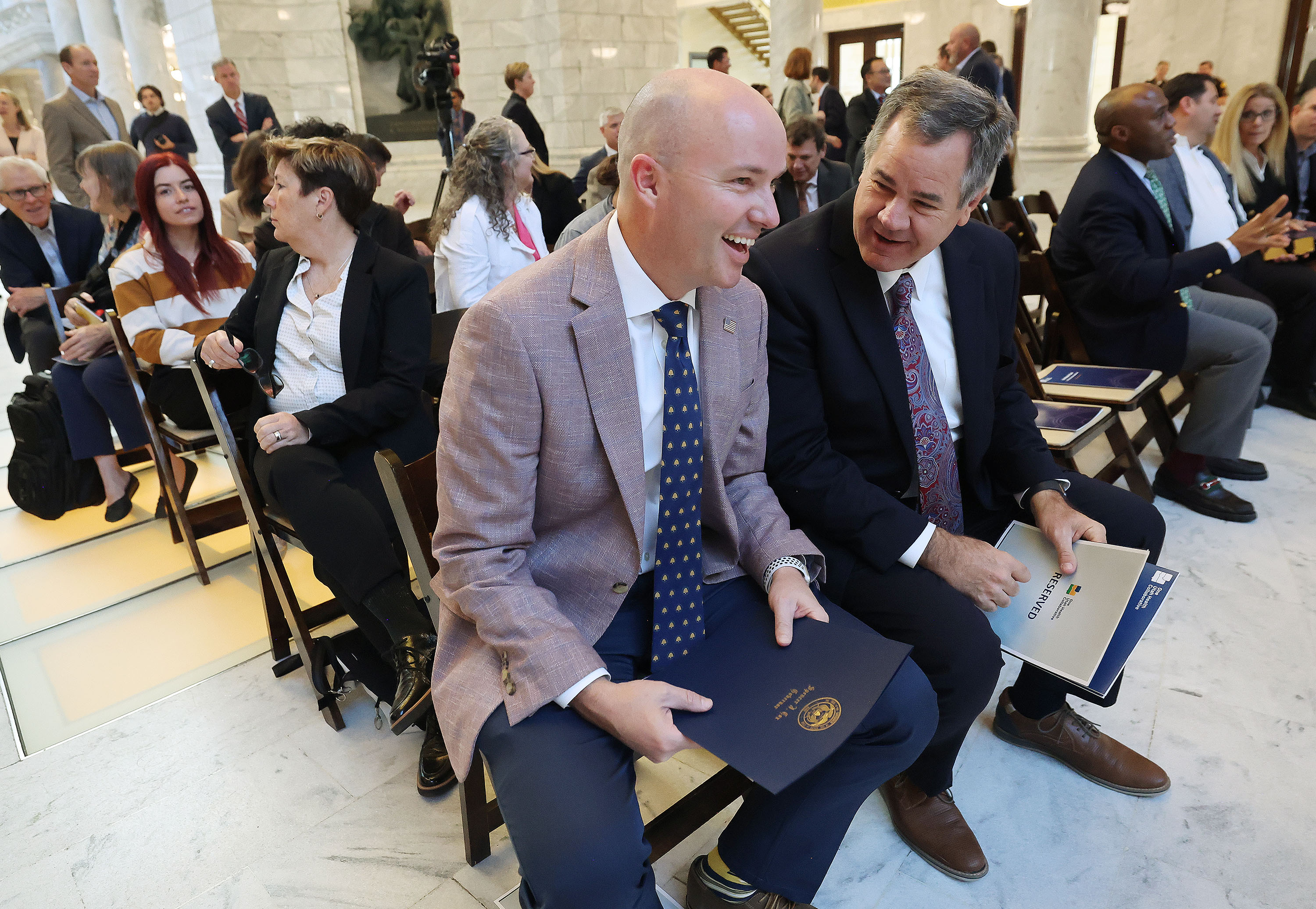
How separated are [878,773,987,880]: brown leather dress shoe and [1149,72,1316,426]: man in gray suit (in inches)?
94.3

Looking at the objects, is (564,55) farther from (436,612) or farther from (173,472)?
(436,612)

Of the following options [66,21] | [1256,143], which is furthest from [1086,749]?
[66,21]

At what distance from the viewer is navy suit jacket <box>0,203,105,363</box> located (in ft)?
12.7

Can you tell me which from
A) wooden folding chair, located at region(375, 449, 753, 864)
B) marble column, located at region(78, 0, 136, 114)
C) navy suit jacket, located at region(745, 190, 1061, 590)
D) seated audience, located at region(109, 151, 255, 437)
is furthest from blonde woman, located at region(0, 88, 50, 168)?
navy suit jacket, located at region(745, 190, 1061, 590)

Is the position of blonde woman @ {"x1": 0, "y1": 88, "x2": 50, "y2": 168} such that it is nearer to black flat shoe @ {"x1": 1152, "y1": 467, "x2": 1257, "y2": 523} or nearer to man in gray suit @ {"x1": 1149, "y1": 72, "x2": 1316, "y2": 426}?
man in gray suit @ {"x1": 1149, "y1": 72, "x2": 1316, "y2": 426}

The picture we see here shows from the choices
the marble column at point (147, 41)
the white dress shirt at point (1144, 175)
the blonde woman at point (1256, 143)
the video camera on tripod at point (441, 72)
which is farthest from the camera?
the marble column at point (147, 41)

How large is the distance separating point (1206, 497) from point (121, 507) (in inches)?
176

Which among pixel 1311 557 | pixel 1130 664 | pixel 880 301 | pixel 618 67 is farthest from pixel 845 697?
pixel 618 67

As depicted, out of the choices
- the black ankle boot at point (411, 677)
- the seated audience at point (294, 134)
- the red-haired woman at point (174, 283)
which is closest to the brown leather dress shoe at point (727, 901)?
the black ankle boot at point (411, 677)

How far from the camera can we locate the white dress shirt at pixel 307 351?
2341 millimetres

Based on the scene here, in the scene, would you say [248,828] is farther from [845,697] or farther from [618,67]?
[618,67]

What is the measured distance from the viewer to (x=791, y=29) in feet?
31.6

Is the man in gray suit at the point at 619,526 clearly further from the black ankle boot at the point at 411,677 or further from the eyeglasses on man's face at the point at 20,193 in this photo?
the eyeglasses on man's face at the point at 20,193

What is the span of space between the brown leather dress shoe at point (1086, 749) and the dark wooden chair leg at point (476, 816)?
124 cm
